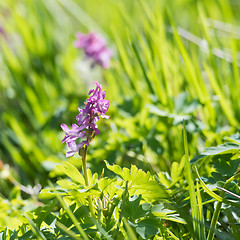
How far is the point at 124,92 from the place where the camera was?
1.92 metres

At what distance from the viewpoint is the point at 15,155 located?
5.68 ft

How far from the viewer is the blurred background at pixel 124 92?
1.36m

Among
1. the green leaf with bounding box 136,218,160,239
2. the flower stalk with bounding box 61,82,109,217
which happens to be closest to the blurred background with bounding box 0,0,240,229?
the flower stalk with bounding box 61,82,109,217

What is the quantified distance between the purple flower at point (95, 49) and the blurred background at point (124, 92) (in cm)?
11

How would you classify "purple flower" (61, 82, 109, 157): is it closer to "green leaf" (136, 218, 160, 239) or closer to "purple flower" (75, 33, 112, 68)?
"green leaf" (136, 218, 160, 239)

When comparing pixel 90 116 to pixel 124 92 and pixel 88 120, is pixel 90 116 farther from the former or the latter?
pixel 124 92

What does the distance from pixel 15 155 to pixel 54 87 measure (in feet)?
2.24

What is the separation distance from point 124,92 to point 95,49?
1.59ft

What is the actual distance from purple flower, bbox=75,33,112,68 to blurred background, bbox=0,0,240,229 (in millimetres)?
112

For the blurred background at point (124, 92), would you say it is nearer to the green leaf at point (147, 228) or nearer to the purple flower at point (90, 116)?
the purple flower at point (90, 116)

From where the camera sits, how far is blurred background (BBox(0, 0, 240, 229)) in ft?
4.45

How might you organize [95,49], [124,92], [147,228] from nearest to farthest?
1. [147,228]
2. [124,92]
3. [95,49]

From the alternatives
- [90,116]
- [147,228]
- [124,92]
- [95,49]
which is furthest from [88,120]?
[95,49]

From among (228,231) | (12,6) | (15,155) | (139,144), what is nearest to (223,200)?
(228,231)
